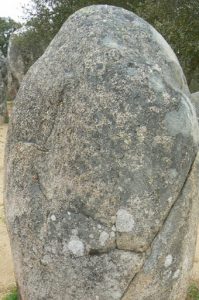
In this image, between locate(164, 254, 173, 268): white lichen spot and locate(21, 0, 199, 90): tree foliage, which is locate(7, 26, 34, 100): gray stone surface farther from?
locate(164, 254, 173, 268): white lichen spot

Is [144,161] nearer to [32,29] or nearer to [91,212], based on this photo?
[91,212]

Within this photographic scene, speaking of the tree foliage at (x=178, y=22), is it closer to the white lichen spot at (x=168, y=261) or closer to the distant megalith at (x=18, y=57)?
the distant megalith at (x=18, y=57)

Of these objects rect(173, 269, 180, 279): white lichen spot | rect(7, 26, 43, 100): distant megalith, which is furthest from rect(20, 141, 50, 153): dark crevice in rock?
rect(7, 26, 43, 100): distant megalith

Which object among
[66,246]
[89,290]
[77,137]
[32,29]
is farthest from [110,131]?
[32,29]

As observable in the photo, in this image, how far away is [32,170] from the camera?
14.7 feet

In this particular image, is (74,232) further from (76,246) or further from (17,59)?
(17,59)

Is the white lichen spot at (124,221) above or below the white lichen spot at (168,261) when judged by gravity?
above

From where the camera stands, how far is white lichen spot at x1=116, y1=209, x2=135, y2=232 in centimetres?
416

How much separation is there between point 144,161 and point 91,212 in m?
0.59

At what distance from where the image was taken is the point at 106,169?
13.6 feet

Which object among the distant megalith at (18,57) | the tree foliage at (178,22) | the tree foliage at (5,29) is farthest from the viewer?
the tree foliage at (5,29)

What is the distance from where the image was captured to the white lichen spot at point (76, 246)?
13.9 feet

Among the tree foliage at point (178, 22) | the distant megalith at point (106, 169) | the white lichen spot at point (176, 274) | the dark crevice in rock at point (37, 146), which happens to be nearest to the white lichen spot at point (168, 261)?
the distant megalith at point (106, 169)

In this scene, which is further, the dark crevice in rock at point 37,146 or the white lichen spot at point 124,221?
the dark crevice in rock at point 37,146
